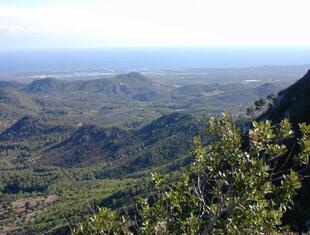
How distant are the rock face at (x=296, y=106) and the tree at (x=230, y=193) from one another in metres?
30.6

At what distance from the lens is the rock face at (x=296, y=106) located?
42031 millimetres

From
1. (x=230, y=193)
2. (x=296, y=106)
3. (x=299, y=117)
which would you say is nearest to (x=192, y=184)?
(x=230, y=193)

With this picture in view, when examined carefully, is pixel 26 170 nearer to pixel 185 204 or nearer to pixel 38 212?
pixel 38 212

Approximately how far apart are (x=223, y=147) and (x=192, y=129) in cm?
16405

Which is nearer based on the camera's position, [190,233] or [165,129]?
[190,233]

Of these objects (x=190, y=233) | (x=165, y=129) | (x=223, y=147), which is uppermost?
(x=223, y=147)

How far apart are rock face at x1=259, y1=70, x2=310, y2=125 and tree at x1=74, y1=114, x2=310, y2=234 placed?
3058 cm

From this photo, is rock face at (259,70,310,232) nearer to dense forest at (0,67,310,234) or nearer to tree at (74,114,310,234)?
dense forest at (0,67,310,234)

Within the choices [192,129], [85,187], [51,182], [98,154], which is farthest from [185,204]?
[98,154]

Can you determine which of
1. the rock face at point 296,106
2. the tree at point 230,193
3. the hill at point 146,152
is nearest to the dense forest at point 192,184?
the tree at point 230,193

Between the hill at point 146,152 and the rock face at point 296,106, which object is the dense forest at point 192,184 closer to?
the rock face at point 296,106

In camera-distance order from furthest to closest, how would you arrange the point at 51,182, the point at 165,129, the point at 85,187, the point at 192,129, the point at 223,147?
the point at 165,129, the point at 192,129, the point at 51,182, the point at 85,187, the point at 223,147

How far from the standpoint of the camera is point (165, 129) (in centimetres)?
19475

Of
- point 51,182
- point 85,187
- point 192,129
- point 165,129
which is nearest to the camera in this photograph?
point 85,187
